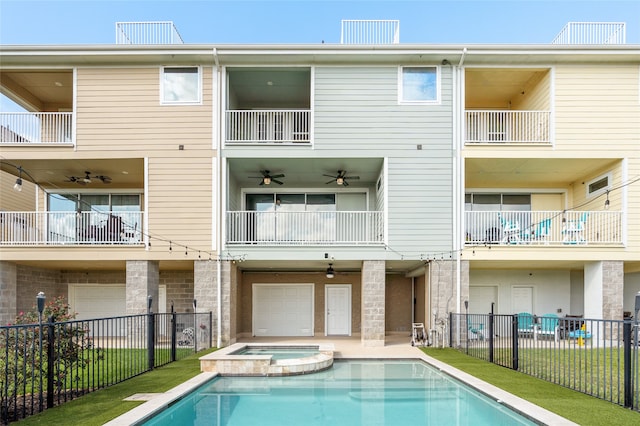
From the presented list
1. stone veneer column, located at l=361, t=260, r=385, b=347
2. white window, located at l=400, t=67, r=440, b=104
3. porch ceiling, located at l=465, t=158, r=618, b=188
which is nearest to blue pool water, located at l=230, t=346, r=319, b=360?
stone veneer column, located at l=361, t=260, r=385, b=347

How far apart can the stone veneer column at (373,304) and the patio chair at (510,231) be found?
395 cm

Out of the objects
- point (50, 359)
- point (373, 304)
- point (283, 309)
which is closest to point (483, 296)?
point (373, 304)

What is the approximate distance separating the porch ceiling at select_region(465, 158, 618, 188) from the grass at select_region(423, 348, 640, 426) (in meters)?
6.34

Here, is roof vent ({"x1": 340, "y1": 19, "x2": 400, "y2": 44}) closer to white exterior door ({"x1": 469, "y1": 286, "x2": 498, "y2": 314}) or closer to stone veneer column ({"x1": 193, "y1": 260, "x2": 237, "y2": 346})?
stone veneer column ({"x1": 193, "y1": 260, "x2": 237, "y2": 346})

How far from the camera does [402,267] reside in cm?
1427

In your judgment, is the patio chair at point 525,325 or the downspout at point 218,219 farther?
the downspout at point 218,219

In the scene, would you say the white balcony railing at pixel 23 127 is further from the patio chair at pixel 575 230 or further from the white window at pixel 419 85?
the patio chair at pixel 575 230

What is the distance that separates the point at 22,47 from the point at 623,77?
57.4 ft

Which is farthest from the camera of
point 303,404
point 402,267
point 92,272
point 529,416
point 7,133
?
point 92,272

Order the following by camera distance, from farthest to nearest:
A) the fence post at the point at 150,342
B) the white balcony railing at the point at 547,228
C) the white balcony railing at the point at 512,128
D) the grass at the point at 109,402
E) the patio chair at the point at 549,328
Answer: the white balcony railing at the point at 512,128 → the white balcony railing at the point at 547,228 → the fence post at the point at 150,342 → the patio chair at the point at 549,328 → the grass at the point at 109,402

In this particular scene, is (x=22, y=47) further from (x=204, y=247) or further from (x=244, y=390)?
(x=244, y=390)

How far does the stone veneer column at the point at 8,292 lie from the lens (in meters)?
12.3

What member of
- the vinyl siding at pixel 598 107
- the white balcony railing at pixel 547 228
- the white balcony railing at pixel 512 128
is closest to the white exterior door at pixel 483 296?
the white balcony railing at pixel 547 228

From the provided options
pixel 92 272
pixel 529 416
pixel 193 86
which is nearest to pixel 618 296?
pixel 529 416
